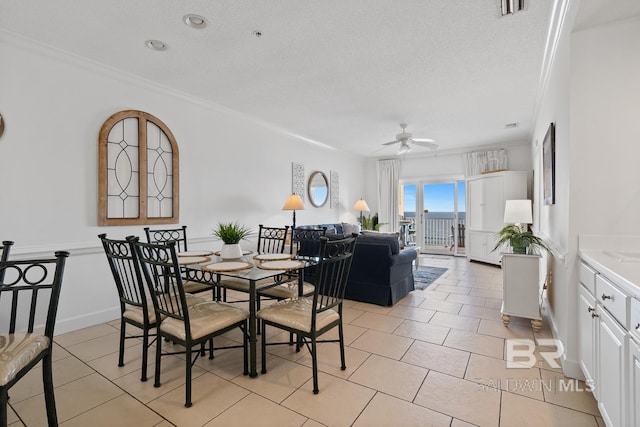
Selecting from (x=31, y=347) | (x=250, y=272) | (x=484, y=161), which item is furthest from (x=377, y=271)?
(x=484, y=161)

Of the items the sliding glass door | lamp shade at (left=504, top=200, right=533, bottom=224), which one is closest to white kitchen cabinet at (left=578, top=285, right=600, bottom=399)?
lamp shade at (left=504, top=200, right=533, bottom=224)

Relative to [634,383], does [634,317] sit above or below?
above

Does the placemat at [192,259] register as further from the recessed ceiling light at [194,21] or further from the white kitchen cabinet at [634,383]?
the white kitchen cabinet at [634,383]

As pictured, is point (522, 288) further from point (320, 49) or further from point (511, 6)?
point (320, 49)

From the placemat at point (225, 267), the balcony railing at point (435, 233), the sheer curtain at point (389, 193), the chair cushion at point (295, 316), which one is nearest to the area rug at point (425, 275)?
the balcony railing at point (435, 233)

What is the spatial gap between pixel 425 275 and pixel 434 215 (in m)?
3.15

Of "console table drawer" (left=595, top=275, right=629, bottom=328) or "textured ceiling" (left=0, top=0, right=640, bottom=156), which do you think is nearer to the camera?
"console table drawer" (left=595, top=275, right=629, bottom=328)

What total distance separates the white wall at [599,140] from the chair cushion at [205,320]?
237 cm

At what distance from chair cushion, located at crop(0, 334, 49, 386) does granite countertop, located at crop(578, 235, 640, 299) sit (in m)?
2.63

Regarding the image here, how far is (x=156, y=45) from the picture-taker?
2832 mm

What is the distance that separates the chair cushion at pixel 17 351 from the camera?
1.35 m

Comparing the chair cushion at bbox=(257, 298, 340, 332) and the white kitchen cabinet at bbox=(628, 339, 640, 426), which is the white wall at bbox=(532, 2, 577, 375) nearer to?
the white kitchen cabinet at bbox=(628, 339, 640, 426)

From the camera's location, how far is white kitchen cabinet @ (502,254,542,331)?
9.89ft

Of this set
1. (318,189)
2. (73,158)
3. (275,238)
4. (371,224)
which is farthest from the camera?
(371,224)
